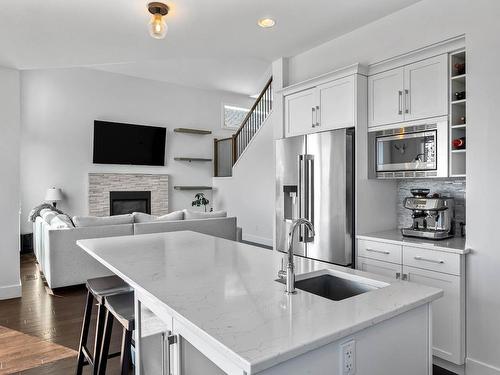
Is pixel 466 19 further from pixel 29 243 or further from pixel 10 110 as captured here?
pixel 29 243

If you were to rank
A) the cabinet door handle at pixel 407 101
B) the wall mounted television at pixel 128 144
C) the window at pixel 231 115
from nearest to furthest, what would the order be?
the cabinet door handle at pixel 407 101
the wall mounted television at pixel 128 144
the window at pixel 231 115

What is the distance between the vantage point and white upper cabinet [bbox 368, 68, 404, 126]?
300 centimetres

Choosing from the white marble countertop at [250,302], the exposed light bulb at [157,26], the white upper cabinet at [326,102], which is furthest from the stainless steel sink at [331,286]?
the exposed light bulb at [157,26]

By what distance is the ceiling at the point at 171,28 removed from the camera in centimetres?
281

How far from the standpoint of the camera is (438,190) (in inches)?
124

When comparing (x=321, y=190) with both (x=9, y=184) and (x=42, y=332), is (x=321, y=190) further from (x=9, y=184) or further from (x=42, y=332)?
(x=9, y=184)

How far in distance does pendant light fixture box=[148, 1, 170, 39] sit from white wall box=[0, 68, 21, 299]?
7.66 feet

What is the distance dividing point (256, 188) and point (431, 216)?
4657 millimetres

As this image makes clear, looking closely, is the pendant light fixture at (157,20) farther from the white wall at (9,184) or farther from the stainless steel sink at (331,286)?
the white wall at (9,184)

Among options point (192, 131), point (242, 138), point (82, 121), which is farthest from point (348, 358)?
point (192, 131)

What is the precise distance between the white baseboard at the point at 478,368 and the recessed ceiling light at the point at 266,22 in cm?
306

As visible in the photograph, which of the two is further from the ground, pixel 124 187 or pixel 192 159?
pixel 192 159

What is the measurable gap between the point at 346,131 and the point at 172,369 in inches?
99.9

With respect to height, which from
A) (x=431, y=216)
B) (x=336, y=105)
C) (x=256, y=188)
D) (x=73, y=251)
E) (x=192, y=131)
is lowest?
(x=73, y=251)
